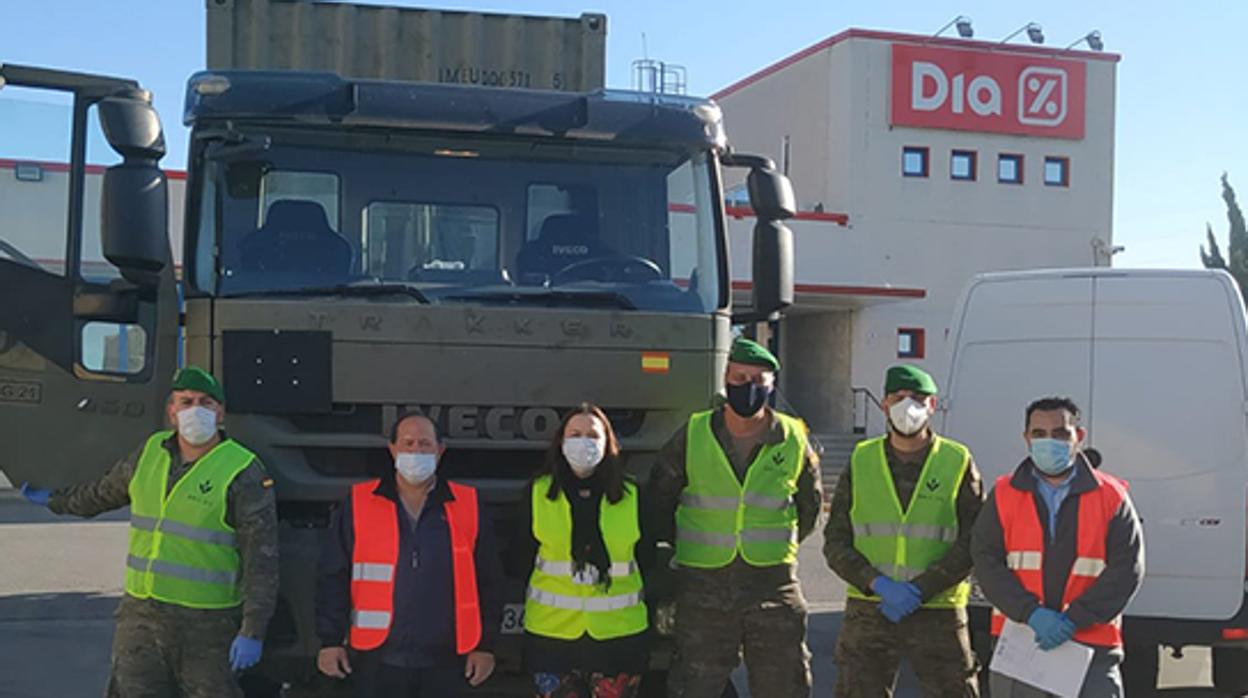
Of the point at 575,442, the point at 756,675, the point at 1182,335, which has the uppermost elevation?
the point at 1182,335

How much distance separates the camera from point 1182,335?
6.45m

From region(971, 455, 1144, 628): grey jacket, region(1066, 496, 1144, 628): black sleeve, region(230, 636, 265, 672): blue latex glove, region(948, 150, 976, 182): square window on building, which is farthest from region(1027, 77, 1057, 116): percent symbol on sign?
region(230, 636, 265, 672): blue latex glove

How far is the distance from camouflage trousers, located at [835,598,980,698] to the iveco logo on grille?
1.46 m

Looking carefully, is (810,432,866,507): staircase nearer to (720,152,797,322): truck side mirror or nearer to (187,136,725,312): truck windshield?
(720,152,797,322): truck side mirror

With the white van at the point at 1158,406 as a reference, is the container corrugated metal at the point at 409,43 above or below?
above

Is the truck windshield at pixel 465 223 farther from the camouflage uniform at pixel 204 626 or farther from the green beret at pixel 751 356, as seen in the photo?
the camouflage uniform at pixel 204 626

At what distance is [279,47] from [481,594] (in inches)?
123

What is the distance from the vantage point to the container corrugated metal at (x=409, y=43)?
6.33 meters

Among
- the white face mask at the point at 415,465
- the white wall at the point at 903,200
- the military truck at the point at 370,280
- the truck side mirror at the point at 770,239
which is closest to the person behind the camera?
the white face mask at the point at 415,465

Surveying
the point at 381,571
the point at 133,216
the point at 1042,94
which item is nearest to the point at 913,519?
the point at 381,571

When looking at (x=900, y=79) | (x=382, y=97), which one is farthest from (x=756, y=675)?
(x=900, y=79)

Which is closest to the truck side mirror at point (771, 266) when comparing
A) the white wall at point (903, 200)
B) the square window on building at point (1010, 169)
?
the white wall at point (903, 200)

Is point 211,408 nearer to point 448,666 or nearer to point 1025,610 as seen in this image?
point 448,666

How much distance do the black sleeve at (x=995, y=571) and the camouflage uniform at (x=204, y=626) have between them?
8.40 ft
